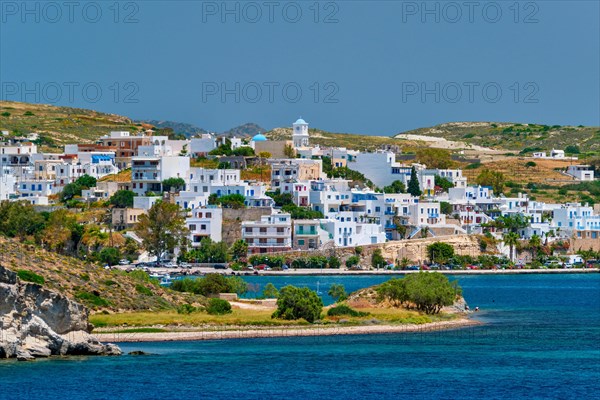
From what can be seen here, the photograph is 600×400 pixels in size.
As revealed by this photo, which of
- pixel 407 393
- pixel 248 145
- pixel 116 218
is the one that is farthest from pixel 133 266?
pixel 407 393

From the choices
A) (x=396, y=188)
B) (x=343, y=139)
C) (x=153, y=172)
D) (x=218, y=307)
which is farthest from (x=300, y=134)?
(x=218, y=307)

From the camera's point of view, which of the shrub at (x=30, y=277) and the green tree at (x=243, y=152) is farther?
the green tree at (x=243, y=152)

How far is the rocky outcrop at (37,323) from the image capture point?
150 feet

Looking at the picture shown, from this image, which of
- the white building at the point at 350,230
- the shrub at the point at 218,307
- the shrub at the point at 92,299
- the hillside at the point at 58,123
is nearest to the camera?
the shrub at the point at 92,299

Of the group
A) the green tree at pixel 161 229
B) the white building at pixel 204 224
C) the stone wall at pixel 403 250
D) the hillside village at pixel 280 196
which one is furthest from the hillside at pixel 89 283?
the stone wall at pixel 403 250

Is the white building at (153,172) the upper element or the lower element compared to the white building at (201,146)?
lower

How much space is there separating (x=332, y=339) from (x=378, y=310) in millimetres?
8386

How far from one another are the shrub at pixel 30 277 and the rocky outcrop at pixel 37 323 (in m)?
7.12

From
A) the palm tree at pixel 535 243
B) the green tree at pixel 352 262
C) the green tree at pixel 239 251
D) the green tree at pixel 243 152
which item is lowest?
the green tree at pixel 352 262

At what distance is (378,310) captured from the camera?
6675 centimetres

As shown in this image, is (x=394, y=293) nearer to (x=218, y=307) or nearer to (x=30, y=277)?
(x=218, y=307)

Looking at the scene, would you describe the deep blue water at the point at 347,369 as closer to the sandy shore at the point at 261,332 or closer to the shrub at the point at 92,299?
the sandy shore at the point at 261,332

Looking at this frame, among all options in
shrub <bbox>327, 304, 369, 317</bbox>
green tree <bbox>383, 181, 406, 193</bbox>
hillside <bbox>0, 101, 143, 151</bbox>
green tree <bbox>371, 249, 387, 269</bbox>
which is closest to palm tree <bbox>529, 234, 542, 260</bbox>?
green tree <bbox>383, 181, 406, 193</bbox>

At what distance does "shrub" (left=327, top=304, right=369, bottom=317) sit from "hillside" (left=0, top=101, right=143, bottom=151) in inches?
3155
